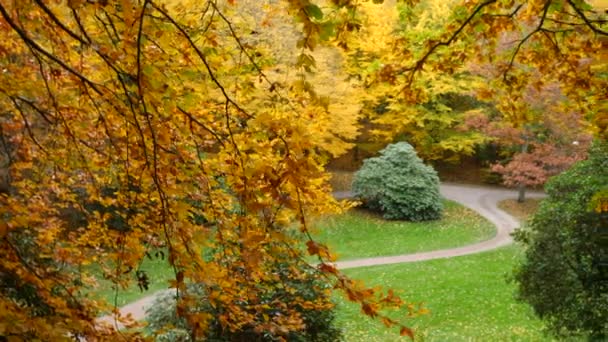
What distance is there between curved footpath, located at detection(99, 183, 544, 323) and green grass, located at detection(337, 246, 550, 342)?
2.06ft

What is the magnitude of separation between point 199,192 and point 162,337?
360 cm

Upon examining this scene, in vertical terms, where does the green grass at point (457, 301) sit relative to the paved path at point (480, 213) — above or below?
below

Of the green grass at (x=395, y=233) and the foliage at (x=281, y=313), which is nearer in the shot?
the foliage at (x=281, y=313)

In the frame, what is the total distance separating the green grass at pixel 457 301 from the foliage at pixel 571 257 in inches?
34.4

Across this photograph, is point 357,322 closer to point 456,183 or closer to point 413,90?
point 413,90

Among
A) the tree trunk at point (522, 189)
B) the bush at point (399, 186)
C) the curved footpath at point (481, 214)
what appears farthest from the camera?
the tree trunk at point (522, 189)

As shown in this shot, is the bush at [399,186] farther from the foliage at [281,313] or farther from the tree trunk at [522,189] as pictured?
the foliage at [281,313]

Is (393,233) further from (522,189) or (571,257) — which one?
(571,257)

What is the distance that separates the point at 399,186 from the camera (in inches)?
803

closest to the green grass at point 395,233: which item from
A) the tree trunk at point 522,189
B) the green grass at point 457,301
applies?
the green grass at point 457,301

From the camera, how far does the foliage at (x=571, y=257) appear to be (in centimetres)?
784

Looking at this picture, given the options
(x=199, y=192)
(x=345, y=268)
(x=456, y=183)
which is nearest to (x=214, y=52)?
(x=199, y=192)

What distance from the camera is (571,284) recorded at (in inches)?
320

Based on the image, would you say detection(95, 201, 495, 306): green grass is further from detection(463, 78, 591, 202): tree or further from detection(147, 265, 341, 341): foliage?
detection(147, 265, 341, 341): foliage
